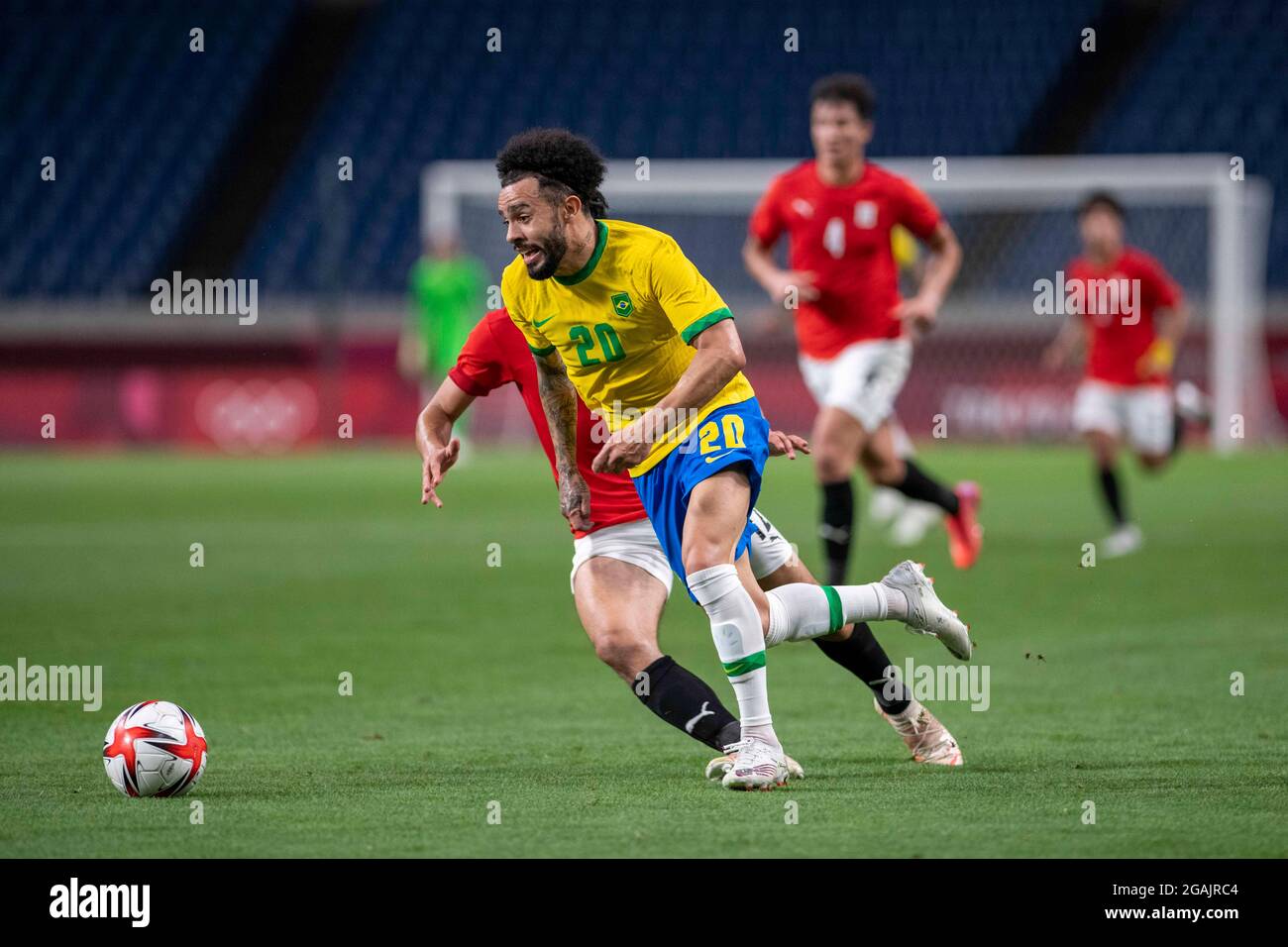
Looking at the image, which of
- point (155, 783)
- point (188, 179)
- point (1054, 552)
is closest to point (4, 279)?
point (188, 179)

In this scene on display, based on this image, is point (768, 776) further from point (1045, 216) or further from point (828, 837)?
point (1045, 216)

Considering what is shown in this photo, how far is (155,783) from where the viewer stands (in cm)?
528

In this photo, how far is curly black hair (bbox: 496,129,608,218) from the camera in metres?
5.40

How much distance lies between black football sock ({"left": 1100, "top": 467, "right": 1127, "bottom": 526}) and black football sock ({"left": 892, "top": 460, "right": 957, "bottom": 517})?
269 cm

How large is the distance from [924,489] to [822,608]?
4928mm

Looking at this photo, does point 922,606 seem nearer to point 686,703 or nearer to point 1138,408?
point 686,703

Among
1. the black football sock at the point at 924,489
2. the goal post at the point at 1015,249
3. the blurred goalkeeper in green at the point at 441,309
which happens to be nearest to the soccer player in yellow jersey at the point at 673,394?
the black football sock at the point at 924,489

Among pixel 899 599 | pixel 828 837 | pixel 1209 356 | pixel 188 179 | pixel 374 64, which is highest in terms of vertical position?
pixel 374 64

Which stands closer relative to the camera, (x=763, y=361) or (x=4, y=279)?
(x=763, y=361)

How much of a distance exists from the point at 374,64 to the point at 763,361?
976 cm

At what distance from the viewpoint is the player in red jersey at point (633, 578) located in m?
5.68

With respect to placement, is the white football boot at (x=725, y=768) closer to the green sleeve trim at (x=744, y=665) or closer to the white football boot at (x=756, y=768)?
the white football boot at (x=756, y=768)

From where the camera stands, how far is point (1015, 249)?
1023 inches

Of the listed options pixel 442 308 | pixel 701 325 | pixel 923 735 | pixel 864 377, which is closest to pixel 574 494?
pixel 701 325
